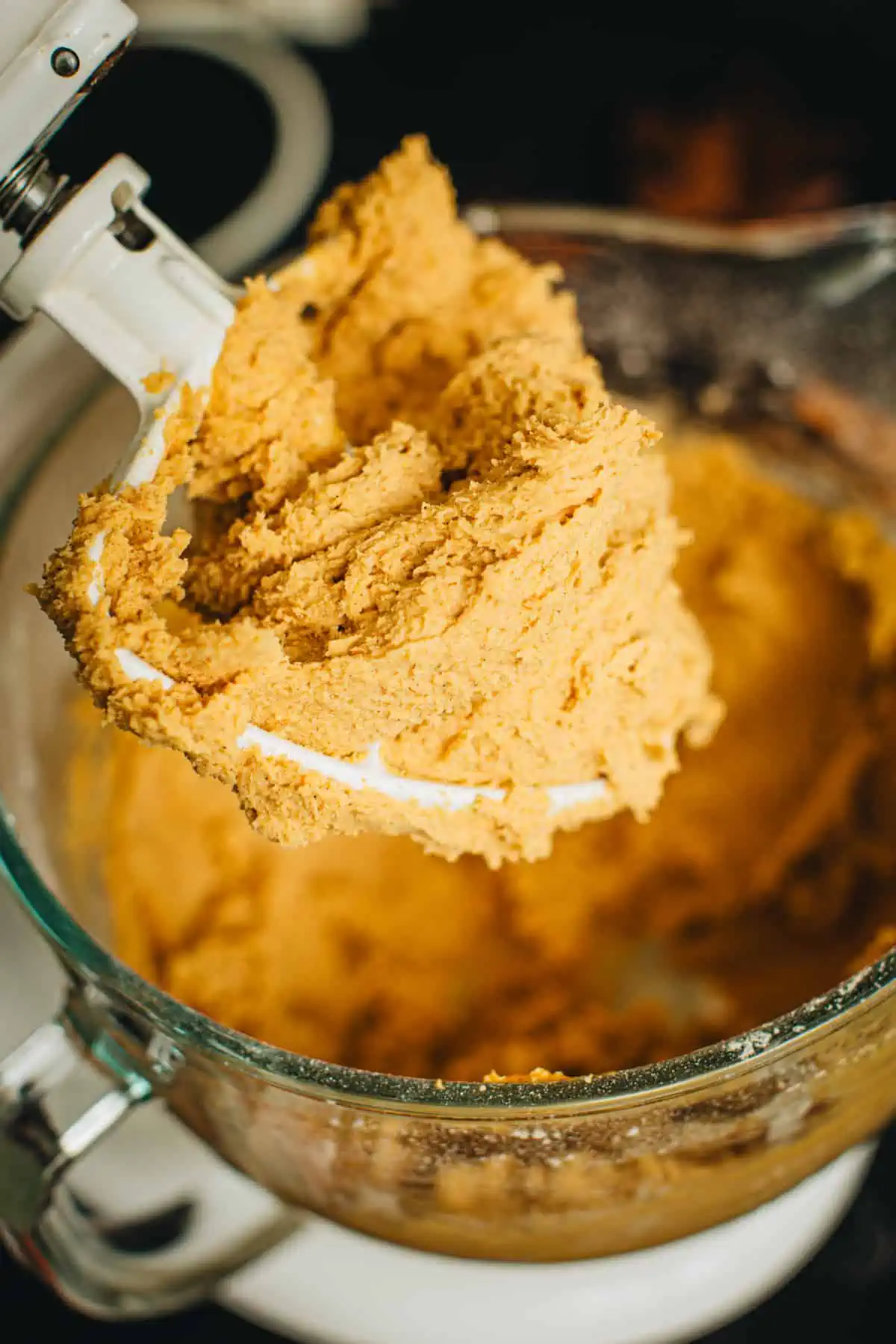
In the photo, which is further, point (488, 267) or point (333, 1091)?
point (488, 267)

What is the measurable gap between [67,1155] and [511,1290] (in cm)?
25

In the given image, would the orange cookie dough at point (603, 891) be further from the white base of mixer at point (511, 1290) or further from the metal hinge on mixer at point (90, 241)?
the metal hinge on mixer at point (90, 241)

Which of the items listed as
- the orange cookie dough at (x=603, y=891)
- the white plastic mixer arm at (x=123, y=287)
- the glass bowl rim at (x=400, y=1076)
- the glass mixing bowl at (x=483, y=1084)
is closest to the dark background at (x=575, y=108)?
the glass mixing bowl at (x=483, y=1084)

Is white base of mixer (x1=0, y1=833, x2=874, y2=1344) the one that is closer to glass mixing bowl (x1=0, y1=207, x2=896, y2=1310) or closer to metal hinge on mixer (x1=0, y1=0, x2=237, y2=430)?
glass mixing bowl (x1=0, y1=207, x2=896, y2=1310)

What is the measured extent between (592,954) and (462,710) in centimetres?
27

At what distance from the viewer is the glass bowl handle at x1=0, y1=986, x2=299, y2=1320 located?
54cm

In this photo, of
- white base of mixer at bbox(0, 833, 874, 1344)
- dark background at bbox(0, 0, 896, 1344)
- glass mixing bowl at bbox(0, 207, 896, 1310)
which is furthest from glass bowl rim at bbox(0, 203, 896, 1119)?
dark background at bbox(0, 0, 896, 1344)

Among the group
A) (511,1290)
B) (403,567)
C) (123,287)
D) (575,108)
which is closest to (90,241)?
(123,287)

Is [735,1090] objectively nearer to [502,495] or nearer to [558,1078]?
[558,1078]

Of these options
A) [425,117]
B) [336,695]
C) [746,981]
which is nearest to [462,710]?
[336,695]

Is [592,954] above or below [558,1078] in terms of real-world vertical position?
below

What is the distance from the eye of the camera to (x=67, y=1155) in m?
0.54

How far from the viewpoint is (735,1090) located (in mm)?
465

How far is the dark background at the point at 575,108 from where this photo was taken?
1021mm
